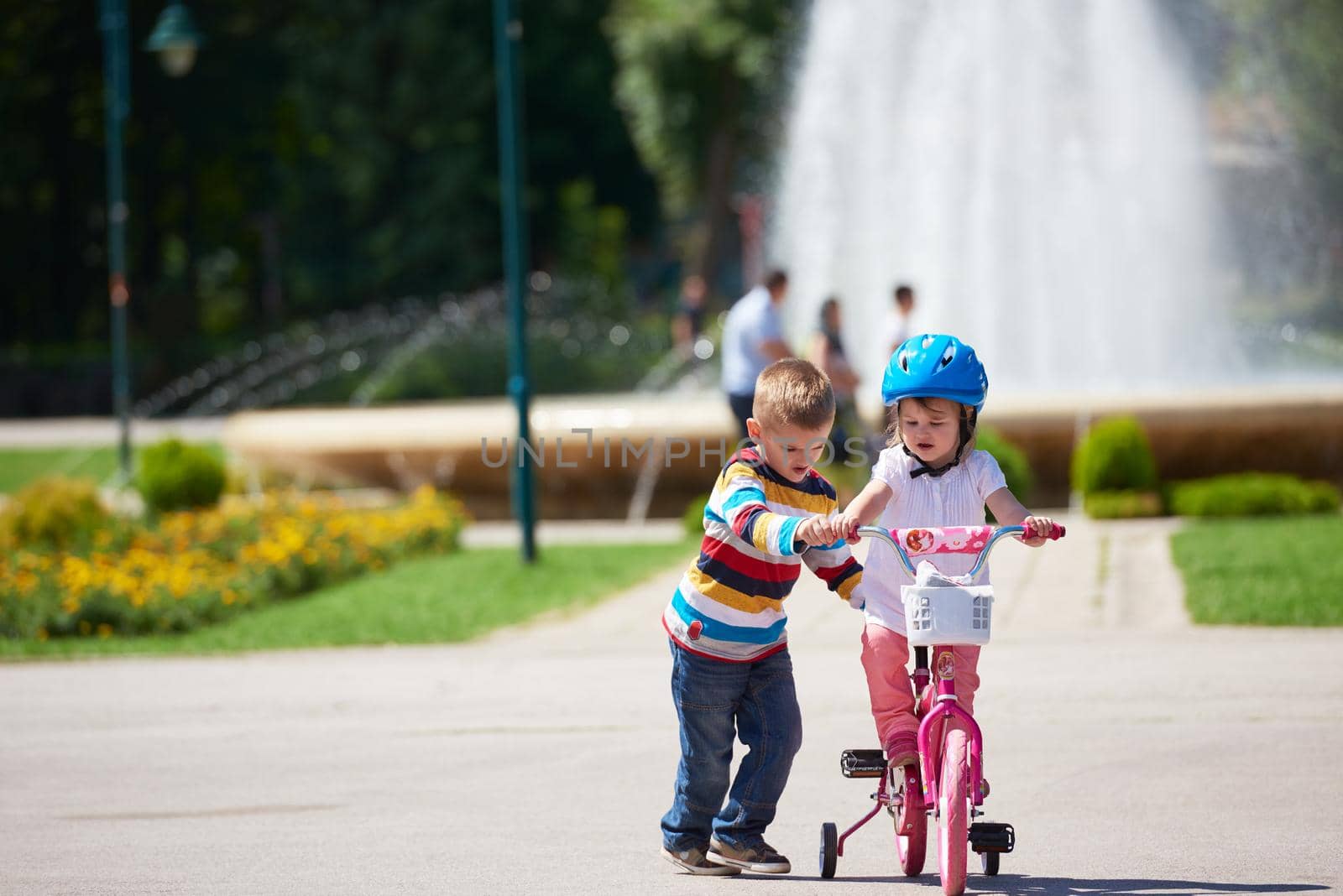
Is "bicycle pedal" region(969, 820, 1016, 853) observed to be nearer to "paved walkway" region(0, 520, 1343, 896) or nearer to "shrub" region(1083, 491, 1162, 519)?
"paved walkway" region(0, 520, 1343, 896)

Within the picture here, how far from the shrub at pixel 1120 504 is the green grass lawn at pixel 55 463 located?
1238 centimetres

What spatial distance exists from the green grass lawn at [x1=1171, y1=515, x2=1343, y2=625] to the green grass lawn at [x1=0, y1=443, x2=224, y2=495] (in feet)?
46.0

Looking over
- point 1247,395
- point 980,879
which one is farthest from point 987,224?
point 980,879

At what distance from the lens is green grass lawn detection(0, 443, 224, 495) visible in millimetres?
23453

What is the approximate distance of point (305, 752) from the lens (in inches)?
298

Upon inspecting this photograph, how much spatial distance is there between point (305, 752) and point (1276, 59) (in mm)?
30217

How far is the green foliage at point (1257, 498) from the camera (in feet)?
44.9

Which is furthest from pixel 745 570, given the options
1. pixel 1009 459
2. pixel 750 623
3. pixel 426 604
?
pixel 1009 459

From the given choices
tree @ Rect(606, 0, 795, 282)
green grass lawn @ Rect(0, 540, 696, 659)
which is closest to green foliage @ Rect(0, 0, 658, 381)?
tree @ Rect(606, 0, 795, 282)

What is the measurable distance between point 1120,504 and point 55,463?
15987mm

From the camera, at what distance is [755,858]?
5.36 metres

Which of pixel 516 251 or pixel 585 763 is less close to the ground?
pixel 516 251

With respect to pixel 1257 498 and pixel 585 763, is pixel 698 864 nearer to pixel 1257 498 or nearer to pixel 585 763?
pixel 585 763

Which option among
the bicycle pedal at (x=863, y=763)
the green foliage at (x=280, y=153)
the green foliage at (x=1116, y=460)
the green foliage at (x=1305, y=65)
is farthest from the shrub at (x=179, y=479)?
the green foliage at (x=280, y=153)
